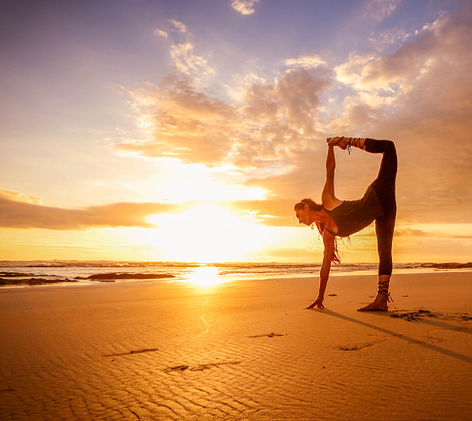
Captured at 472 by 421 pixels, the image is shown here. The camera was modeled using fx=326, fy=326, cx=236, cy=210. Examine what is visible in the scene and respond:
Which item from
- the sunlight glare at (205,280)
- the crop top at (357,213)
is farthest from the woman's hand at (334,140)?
the sunlight glare at (205,280)

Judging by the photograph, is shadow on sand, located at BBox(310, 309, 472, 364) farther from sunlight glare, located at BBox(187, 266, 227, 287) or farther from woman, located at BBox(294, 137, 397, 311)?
sunlight glare, located at BBox(187, 266, 227, 287)

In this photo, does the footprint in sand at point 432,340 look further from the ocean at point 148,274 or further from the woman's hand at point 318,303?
the ocean at point 148,274

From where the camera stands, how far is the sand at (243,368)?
222cm

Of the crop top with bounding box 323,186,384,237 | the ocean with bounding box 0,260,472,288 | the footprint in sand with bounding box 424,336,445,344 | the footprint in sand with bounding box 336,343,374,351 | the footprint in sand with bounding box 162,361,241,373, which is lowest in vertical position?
the ocean with bounding box 0,260,472,288

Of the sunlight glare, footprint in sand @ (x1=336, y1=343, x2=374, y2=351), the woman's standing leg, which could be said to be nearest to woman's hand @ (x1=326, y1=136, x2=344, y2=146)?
the woman's standing leg

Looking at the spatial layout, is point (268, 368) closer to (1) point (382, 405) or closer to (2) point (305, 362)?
(2) point (305, 362)

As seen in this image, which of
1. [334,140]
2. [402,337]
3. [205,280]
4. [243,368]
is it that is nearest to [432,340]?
[402,337]

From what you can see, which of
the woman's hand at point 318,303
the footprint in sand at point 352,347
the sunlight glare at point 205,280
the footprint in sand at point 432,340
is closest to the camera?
the footprint in sand at point 352,347

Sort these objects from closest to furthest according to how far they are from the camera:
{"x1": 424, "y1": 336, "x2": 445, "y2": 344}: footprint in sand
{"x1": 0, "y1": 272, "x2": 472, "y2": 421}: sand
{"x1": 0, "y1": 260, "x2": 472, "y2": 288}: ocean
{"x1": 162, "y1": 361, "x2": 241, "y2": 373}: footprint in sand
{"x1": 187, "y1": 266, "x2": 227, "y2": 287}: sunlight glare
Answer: {"x1": 0, "y1": 272, "x2": 472, "y2": 421}: sand
{"x1": 162, "y1": 361, "x2": 241, "y2": 373}: footprint in sand
{"x1": 424, "y1": 336, "x2": 445, "y2": 344}: footprint in sand
{"x1": 187, "y1": 266, "x2": 227, "y2": 287}: sunlight glare
{"x1": 0, "y1": 260, "x2": 472, "y2": 288}: ocean

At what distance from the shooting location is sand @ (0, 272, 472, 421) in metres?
2.22

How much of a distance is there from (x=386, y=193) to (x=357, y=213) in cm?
61

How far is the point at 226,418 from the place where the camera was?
209cm

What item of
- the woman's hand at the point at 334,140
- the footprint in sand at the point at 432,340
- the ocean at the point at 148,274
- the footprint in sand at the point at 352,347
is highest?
the woman's hand at the point at 334,140

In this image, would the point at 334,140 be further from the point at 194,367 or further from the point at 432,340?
the point at 194,367
